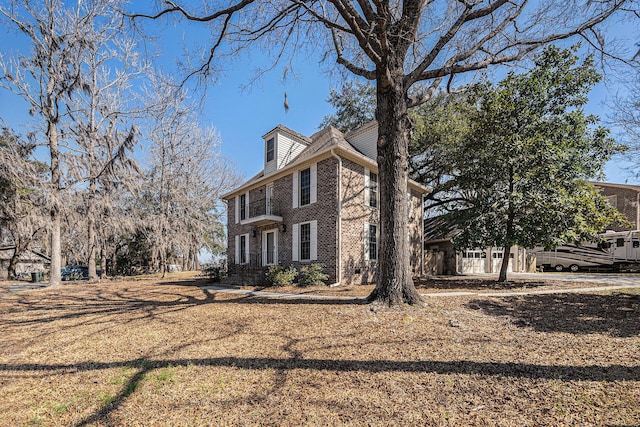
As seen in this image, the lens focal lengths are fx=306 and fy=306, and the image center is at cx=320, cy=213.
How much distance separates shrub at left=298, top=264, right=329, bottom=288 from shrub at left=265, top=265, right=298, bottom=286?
1.33 ft

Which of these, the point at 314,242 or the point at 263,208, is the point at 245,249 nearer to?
the point at 263,208

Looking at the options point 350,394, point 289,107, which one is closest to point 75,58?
point 289,107

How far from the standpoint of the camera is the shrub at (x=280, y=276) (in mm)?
11883

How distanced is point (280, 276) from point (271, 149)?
7383mm

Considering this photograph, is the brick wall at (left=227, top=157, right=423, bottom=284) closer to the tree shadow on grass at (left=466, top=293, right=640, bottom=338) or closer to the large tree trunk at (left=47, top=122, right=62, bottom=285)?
the tree shadow on grass at (left=466, top=293, right=640, bottom=338)

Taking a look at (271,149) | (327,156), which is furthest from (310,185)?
(271,149)

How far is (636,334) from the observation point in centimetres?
516

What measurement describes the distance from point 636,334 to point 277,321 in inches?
246

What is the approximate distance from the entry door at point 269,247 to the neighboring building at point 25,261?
18941 millimetres

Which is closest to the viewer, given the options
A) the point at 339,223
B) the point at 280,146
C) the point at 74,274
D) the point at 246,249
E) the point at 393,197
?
the point at 393,197

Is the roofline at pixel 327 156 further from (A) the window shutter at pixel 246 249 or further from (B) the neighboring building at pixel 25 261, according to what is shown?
(B) the neighboring building at pixel 25 261

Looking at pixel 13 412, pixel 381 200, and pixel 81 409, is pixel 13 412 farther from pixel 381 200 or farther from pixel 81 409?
pixel 381 200

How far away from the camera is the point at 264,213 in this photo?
50.7 ft

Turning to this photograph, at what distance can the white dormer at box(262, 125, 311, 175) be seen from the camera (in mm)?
15820
